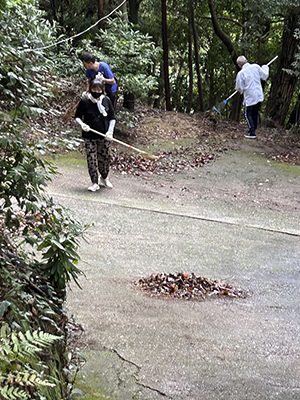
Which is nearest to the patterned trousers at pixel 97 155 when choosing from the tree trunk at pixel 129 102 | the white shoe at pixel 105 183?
the white shoe at pixel 105 183

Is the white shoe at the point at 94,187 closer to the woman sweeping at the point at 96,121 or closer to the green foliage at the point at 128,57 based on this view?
the woman sweeping at the point at 96,121

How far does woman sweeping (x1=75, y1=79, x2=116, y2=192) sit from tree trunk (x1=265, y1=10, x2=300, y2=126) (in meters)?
8.30

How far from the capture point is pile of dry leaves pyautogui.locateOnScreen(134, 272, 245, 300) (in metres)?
5.35

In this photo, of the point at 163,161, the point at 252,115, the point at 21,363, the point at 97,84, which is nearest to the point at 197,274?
the point at 97,84

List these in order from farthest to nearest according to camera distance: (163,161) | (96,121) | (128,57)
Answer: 1. (163,161)
2. (128,57)
3. (96,121)

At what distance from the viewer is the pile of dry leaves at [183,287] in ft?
17.6

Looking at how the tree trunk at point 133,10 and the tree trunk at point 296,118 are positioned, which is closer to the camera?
the tree trunk at point 133,10

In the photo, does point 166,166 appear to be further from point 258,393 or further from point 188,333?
point 258,393

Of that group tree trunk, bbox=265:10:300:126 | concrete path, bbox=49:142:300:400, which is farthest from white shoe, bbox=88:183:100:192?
tree trunk, bbox=265:10:300:126

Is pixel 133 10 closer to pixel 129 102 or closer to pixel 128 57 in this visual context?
pixel 129 102

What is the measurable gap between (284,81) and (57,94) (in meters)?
6.87

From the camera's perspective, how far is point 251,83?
12.8 m

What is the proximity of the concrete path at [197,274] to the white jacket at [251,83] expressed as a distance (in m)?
2.56

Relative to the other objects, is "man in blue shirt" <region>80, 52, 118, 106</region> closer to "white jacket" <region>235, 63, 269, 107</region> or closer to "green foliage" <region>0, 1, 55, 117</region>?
"white jacket" <region>235, 63, 269, 107</region>
